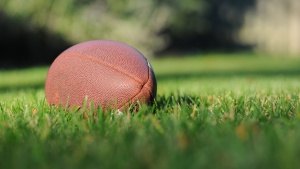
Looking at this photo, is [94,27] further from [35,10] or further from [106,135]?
[106,135]

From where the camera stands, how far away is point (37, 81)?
23.1ft

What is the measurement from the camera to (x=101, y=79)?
3.33 m

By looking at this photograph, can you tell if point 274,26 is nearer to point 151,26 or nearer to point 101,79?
point 151,26

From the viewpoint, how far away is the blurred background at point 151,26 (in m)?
10.9

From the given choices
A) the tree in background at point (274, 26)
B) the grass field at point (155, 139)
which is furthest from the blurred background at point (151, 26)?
the grass field at point (155, 139)

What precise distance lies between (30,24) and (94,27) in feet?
4.29

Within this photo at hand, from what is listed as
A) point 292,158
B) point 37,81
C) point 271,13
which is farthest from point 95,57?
point 271,13

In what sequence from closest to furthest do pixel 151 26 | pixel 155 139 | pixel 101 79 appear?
pixel 155 139 < pixel 101 79 < pixel 151 26

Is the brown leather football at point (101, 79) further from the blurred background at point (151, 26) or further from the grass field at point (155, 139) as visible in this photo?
the blurred background at point (151, 26)

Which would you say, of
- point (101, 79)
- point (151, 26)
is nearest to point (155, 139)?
point (101, 79)

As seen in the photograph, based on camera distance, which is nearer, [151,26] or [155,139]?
[155,139]

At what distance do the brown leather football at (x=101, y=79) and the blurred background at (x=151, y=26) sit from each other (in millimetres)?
7450

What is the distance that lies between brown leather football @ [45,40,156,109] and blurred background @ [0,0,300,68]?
7.45m

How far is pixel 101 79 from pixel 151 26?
31.0 feet
